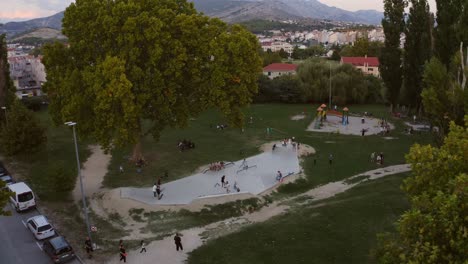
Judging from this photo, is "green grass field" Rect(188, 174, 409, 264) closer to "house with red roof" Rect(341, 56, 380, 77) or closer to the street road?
the street road

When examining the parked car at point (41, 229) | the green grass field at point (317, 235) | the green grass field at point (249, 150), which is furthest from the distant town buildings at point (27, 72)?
the green grass field at point (317, 235)

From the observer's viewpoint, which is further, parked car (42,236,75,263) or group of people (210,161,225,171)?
group of people (210,161,225,171)

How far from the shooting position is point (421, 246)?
11.0 metres

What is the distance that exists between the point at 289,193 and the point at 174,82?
1326 cm

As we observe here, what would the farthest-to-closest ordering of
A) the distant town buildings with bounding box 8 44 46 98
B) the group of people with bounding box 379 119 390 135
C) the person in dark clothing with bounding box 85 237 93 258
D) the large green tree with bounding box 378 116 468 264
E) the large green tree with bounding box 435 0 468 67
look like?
the distant town buildings with bounding box 8 44 46 98 → the group of people with bounding box 379 119 390 135 → the large green tree with bounding box 435 0 468 67 → the person in dark clothing with bounding box 85 237 93 258 → the large green tree with bounding box 378 116 468 264

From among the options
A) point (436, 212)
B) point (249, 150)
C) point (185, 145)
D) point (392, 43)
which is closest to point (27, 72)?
point (185, 145)

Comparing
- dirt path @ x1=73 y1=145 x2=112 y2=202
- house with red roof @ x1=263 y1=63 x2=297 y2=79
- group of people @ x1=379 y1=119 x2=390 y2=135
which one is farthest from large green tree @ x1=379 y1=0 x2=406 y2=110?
dirt path @ x1=73 y1=145 x2=112 y2=202

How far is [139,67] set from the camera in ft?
112

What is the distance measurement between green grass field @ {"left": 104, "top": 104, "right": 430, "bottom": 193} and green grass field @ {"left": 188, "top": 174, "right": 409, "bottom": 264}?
6.00 m

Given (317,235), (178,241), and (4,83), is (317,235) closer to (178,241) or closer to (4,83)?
(178,241)

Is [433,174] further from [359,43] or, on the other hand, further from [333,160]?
[359,43]

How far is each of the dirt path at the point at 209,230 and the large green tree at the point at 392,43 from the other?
74.8 feet

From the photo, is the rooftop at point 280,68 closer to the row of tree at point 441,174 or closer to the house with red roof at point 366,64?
the house with red roof at point 366,64

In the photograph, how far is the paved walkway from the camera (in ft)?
103
